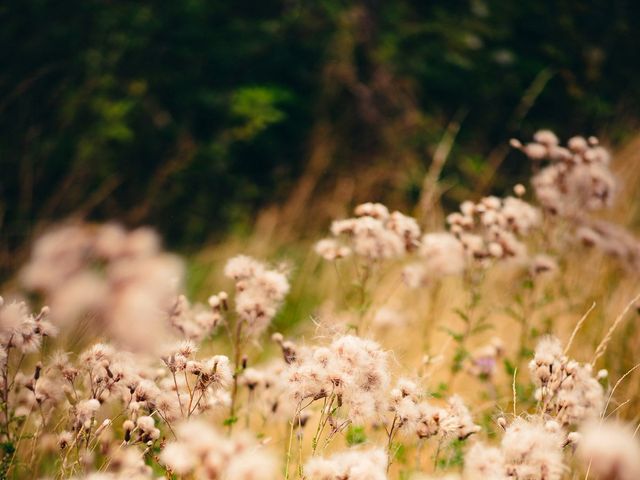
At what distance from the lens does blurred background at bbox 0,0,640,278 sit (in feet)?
14.9

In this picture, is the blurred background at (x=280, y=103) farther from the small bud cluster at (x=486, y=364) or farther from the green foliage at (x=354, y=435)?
the green foliage at (x=354, y=435)

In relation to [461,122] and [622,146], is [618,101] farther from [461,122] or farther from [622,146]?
[461,122]

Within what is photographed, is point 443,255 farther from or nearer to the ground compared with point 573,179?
nearer to the ground

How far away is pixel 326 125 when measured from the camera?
6.15 m

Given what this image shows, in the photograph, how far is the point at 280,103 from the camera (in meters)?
5.94

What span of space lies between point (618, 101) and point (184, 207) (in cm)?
518

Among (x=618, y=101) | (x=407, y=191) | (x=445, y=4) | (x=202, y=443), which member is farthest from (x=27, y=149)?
(x=618, y=101)

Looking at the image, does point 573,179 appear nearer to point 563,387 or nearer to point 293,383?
point 563,387

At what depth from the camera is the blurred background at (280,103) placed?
455 cm

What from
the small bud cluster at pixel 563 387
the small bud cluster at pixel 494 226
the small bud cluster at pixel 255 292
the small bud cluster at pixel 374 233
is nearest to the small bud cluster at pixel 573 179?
the small bud cluster at pixel 494 226

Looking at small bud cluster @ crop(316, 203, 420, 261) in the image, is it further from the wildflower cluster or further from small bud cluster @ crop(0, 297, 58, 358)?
small bud cluster @ crop(0, 297, 58, 358)

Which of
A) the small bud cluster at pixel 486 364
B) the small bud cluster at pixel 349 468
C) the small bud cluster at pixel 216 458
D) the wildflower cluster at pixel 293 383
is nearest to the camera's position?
the small bud cluster at pixel 216 458

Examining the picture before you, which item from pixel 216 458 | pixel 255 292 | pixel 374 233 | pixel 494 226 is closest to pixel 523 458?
pixel 216 458

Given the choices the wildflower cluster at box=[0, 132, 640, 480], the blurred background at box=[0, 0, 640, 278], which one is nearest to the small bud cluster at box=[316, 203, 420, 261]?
the wildflower cluster at box=[0, 132, 640, 480]
